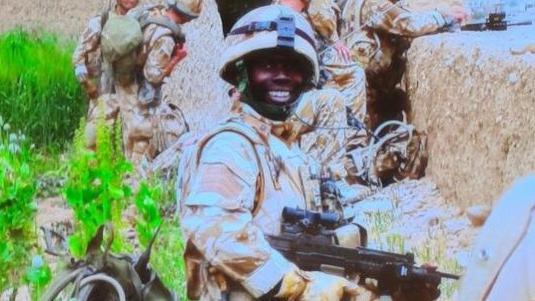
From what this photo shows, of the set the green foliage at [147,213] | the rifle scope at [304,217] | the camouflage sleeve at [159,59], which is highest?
the camouflage sleeve at [159,59]

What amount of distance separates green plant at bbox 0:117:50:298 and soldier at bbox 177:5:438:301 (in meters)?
0.49

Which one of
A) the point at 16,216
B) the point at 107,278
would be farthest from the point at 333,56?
the point at 16,216

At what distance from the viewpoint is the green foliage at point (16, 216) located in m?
2.84

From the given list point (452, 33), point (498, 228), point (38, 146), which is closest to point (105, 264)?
point (38, 146)

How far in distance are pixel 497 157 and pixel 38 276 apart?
3.69 ft

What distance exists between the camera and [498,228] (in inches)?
40.8

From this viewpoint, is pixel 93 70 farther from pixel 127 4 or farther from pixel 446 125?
pixel 446 125

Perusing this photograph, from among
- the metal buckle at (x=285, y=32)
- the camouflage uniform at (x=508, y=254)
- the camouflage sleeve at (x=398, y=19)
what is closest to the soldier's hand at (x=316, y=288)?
the metal buckle at (x=285, y=32)

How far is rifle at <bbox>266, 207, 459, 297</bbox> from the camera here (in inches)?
98.0

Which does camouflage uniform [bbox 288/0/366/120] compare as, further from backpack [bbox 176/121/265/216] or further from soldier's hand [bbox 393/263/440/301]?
soldier's hand [bbox 393/263/440/301]

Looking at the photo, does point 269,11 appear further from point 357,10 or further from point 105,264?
point 105,264

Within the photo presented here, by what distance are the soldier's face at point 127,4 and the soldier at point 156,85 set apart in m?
0.05

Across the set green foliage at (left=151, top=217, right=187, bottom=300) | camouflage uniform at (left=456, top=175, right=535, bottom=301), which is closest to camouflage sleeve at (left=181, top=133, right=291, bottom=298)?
green foliage at (left=151, top=217, right=187, bottom=300)

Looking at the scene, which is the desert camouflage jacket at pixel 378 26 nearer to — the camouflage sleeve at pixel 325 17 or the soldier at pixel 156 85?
the camouflage sleeve at pixel 325 17
